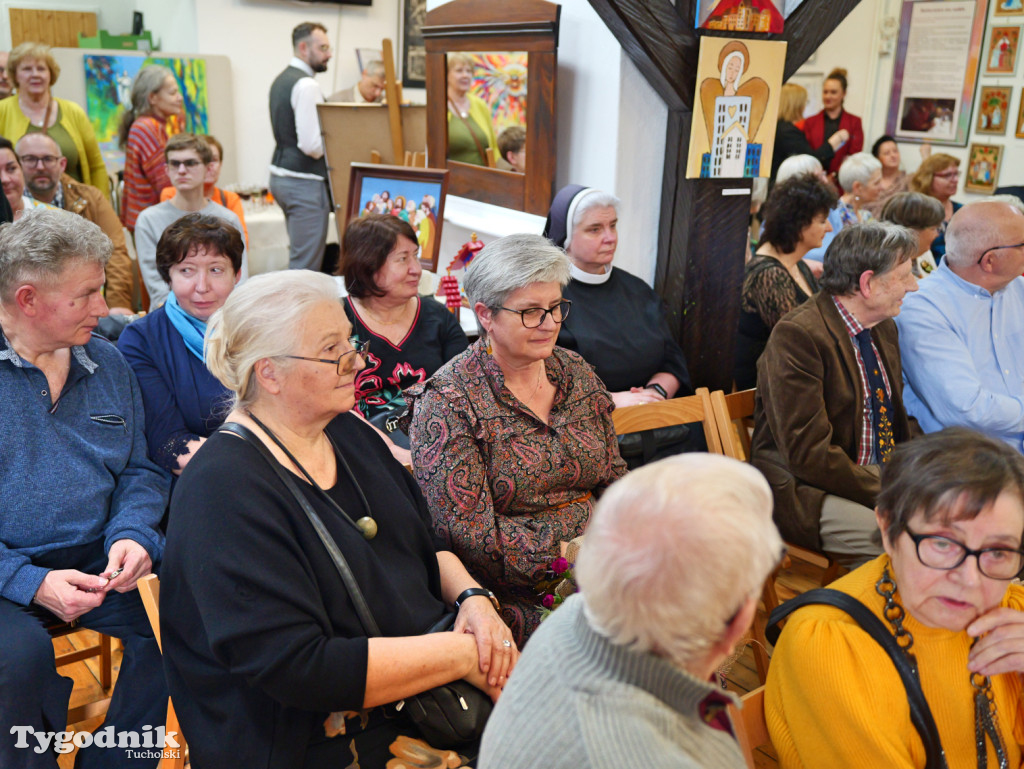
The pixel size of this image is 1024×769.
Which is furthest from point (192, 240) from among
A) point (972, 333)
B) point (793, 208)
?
point (972, 333)

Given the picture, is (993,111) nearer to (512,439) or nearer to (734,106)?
(734,106)

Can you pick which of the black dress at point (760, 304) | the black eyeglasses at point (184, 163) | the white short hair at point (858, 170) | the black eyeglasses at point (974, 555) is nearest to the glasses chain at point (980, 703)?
the black eyeglasses at point (974, 555)

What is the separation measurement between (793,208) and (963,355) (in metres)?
1.13

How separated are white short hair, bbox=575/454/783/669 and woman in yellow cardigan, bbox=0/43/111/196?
4.86 m

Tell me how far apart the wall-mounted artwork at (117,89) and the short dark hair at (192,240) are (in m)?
4.45

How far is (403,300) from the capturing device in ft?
10.4

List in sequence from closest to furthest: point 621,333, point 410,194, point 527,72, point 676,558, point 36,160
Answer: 1. point 676,558
2. point 621,333
3. point 527,72
4. point 410,194
5. point 36,160

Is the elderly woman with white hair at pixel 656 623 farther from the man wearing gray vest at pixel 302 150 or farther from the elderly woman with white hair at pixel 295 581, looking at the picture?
the man wearing gray vest at pixel 302 150

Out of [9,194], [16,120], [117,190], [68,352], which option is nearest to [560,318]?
[68,352]

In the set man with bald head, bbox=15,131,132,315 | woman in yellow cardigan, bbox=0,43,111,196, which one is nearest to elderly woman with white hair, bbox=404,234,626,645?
man with bald head, bbox=15,131,132,315

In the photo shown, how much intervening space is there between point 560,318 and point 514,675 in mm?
1325

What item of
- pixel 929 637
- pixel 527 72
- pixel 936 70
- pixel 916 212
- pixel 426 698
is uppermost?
pixel 936 70

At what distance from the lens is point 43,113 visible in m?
4.95

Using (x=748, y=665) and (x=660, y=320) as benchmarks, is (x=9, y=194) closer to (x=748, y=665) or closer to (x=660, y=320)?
(x=660, y=320)
